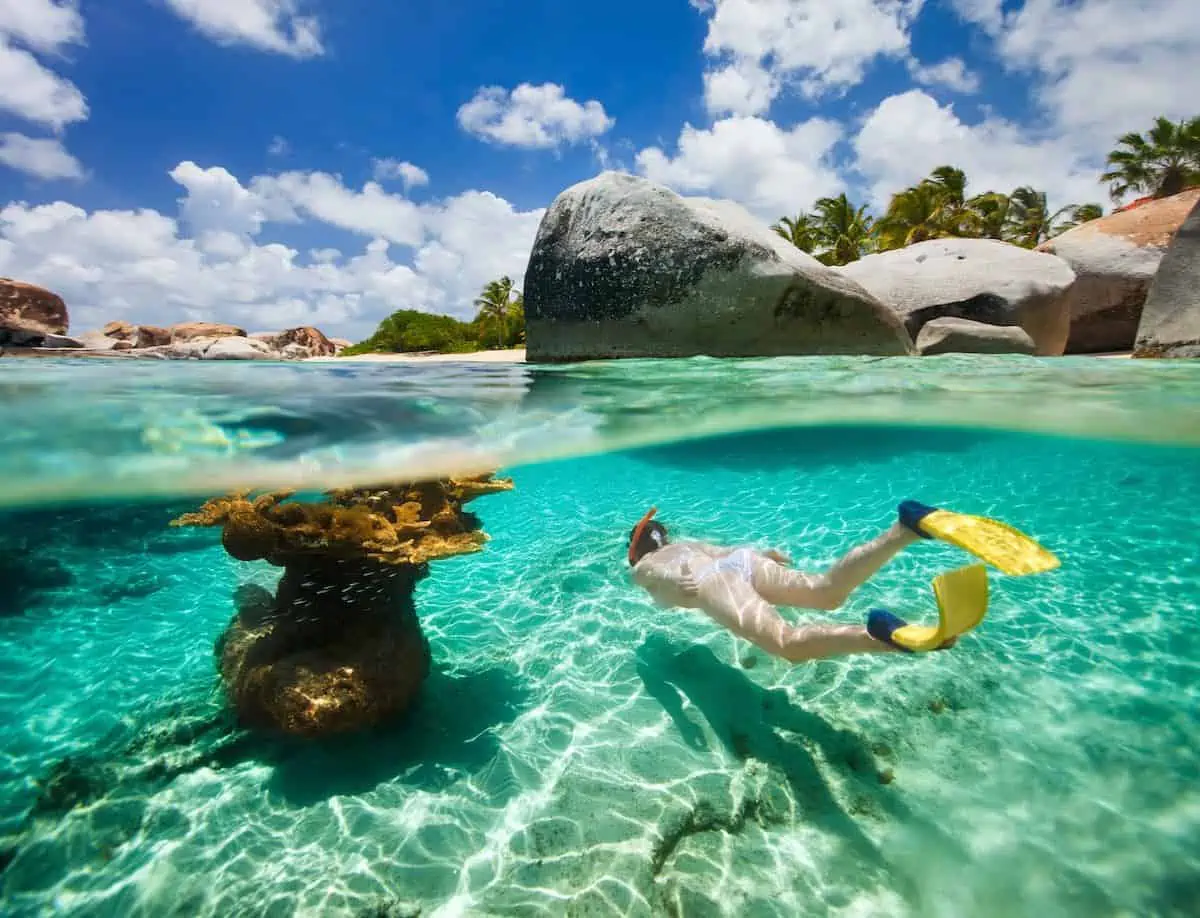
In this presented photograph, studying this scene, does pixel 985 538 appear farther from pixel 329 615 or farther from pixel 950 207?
pixel 950 207

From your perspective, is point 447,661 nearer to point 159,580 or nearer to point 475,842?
point 475,842

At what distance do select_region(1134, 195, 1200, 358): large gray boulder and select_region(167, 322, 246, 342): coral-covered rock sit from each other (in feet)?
109

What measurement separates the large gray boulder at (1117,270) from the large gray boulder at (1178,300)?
6732 mm

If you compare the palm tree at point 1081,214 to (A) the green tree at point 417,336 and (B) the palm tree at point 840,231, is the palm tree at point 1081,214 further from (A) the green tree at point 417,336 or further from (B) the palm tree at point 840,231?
(A) the green tree at point 417,336

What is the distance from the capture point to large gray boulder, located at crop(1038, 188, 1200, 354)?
1555 cm

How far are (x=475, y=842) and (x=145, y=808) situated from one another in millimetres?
2460

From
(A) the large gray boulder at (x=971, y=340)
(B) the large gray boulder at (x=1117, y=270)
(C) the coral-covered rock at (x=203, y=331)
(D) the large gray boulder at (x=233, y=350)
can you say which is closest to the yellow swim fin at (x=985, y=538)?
(A) the large gray boulder at (x=971, y=340)

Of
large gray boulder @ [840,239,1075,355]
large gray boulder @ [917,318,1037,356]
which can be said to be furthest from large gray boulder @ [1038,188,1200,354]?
large gray boulder @ [917,318,1037,356]

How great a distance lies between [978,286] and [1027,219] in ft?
131

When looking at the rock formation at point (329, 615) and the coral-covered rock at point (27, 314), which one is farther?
the coral-covered rock at point (27, 314)

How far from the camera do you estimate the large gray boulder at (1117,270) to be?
15.5m

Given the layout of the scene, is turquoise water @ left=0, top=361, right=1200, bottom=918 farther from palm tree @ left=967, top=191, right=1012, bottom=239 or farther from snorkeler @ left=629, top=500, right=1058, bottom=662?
palm tree @ left=967, top=191, right=1012, bottom=239

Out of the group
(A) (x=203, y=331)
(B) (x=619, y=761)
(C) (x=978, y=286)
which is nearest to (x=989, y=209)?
(C) (x=978, y=286)

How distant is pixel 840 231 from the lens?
36719 millimetres
